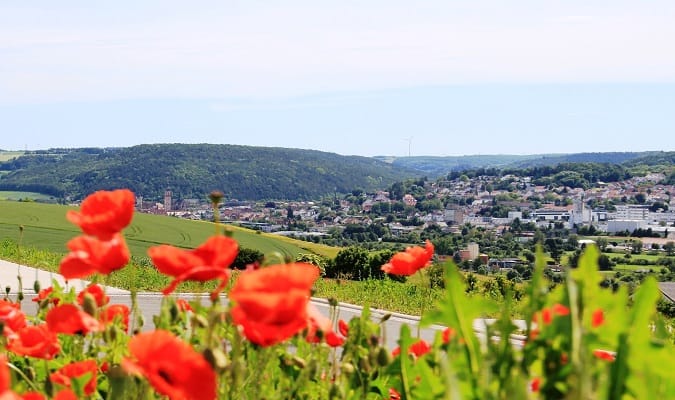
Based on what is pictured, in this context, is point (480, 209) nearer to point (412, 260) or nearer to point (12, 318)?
point (412, 260)

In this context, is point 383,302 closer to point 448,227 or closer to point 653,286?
point 653,286

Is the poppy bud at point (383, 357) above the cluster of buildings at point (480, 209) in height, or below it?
above

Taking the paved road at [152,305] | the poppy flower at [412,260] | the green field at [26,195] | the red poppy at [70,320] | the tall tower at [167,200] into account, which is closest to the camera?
the red poppy at [70,320]

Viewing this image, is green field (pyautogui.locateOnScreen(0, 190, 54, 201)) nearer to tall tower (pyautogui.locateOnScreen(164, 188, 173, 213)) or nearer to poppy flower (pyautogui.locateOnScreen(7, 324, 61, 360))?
tall tower (pyautogui.locateOnScreen(164, 188, 173, 213))

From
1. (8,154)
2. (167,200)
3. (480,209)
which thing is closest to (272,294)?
(480,209)

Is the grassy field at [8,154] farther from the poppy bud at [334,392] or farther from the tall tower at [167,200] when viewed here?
the poppy bud at [334,392]

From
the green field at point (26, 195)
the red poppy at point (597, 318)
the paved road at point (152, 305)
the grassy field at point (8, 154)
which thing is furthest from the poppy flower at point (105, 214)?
the grassy field at point (8, 154)

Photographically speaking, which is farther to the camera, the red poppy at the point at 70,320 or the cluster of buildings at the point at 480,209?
the cluster of buildings at the point at 480,209
